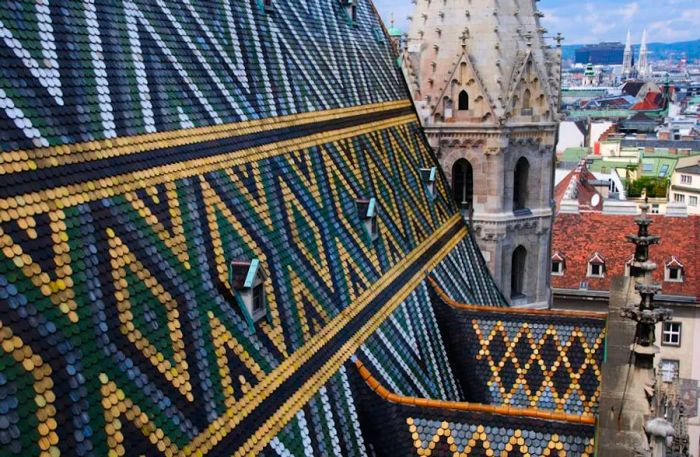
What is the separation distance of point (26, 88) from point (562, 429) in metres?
10.2

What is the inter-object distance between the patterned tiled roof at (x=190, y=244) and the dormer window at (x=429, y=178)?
412 centimetres

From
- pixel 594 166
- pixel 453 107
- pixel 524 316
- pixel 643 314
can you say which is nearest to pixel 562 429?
pixel 643 314

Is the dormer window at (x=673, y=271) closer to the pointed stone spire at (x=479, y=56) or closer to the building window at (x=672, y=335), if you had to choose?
the building window at (x=672, y=335)

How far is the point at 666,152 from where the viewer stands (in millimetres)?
110062

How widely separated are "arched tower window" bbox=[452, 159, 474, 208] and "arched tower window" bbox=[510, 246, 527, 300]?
9.02 ft

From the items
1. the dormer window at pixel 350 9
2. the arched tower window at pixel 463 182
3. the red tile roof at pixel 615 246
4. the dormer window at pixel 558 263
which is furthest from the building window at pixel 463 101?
the dormer window at pixel 558 263

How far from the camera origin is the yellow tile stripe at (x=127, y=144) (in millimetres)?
9102

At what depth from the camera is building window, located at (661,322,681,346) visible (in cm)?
4531

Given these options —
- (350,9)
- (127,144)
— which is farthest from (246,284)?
(350,9)

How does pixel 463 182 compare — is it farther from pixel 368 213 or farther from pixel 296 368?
pixel 296 368

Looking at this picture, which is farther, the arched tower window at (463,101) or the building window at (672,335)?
the building window at (672,335)

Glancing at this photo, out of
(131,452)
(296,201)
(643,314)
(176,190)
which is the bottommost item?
(643,314)

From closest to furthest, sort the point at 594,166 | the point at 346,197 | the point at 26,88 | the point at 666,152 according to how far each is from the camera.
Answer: the point at 26,88, the point at 346,197, the point at 594,166, the point at 666,152

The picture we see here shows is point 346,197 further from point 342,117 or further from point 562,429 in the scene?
point 562,429
